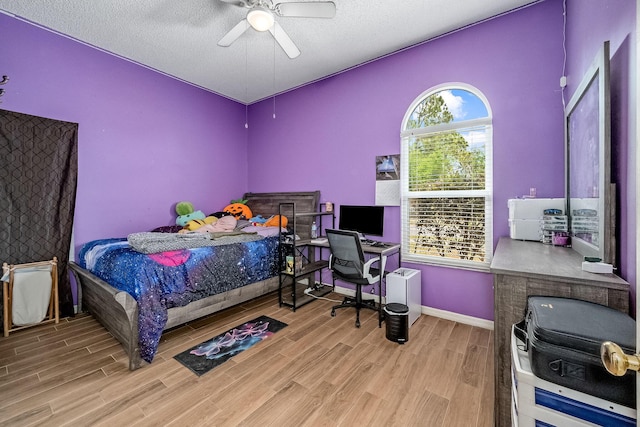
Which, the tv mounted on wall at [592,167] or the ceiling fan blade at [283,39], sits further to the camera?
the ceiling fan blade at [283,39]

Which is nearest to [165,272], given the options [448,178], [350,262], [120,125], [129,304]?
[129,304]

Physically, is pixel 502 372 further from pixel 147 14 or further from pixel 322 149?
pixel 147 14

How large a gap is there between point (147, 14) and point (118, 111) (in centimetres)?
139

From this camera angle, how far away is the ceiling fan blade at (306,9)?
212 centimetres

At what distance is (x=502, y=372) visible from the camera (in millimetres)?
1366

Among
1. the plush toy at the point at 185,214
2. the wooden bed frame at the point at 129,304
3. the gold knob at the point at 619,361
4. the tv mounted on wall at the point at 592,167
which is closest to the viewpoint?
the gold knob at the point at 619,361

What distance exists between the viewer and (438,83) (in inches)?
119

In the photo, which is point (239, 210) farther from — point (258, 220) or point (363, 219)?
point (363, 219)

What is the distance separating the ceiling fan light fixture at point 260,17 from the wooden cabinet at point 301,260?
1.87 metres

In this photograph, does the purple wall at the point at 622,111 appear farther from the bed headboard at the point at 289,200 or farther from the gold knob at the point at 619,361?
the bed headboard at the point at 289,200

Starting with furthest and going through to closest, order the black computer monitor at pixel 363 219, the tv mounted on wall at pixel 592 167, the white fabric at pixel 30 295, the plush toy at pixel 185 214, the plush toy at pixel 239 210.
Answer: the plush toy at pixel 239 210 → the plush toy at pixel 185 214 → the black computer monitor at pixel 363 219 → the white fabric at pixel 30 295 → the tv mounted on wall at pixel 592 167

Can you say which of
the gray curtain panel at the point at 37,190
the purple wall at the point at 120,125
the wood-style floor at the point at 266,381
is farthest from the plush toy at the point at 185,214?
the wood-style floor at the point at 266,381

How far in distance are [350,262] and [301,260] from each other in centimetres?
91

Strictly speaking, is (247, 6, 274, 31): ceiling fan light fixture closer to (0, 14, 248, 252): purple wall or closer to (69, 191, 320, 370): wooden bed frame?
(69, 191, 320, 370): wooden bed frame
